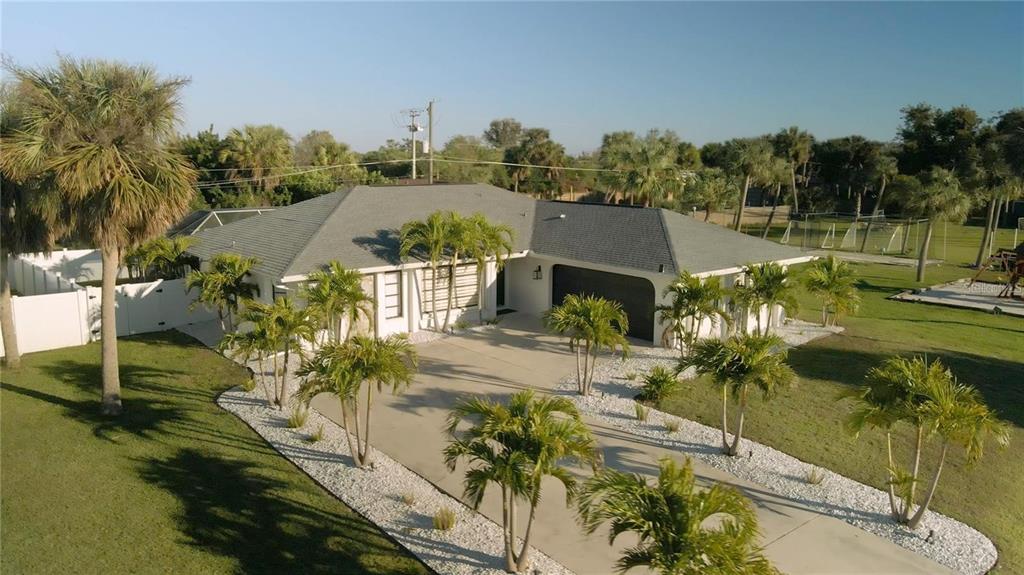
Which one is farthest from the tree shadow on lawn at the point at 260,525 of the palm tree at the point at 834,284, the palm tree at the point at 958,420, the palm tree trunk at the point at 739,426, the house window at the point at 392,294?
the palm tree at the point at 834,284

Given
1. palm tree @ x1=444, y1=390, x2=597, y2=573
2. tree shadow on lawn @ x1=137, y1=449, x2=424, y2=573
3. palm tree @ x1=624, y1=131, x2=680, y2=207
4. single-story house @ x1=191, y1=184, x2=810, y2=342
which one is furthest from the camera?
palm tree @ x1=624, y1=131, x2=680, y2=207

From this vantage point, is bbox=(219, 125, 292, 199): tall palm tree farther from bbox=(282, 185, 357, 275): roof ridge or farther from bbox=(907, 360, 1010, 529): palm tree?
bbox=(907, 360, 1010, 529): palm tree

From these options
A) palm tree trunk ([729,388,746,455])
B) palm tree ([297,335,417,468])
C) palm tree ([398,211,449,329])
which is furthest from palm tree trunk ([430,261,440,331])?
palm tree trunk ([729,388,746,455])

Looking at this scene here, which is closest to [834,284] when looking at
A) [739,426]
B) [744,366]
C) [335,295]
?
[739,426]

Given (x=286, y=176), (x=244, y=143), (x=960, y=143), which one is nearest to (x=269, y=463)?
(x=286, y=176)

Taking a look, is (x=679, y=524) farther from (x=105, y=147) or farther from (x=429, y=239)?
(x=429, y=239)

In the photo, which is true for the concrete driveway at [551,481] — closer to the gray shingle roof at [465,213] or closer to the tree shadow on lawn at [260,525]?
the tree shadow on lawn at [260,525]
